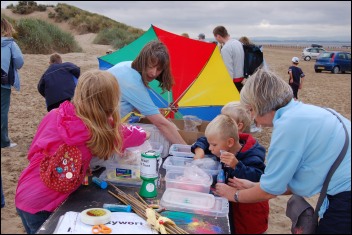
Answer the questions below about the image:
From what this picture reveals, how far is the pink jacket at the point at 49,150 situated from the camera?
1.77 m

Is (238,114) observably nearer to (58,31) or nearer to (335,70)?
(58,31)

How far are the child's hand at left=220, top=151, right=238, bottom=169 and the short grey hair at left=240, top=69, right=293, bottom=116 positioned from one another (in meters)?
0.49

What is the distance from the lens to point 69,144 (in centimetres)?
176

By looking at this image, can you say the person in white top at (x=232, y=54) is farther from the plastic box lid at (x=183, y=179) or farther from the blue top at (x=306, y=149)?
the blue top at (x=306, y=149)

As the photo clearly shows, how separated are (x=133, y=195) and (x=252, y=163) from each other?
75 cm

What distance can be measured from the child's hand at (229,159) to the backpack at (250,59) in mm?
4127

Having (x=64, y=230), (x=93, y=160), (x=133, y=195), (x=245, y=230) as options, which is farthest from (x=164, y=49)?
(x=64, y=230)

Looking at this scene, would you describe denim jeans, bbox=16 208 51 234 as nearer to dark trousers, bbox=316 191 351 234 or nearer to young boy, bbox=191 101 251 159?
young boy, bbox=191 101 251 159

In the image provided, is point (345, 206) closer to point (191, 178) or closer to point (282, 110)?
point (282, 110)

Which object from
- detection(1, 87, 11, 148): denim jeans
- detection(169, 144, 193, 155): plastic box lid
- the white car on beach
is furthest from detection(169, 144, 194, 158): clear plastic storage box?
the white car on beach

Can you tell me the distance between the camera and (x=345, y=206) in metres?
1.61

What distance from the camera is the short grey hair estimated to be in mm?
1645

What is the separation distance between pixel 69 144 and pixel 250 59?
4.80 metres

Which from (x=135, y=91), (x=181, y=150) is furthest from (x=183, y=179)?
(x=135, y=91)
